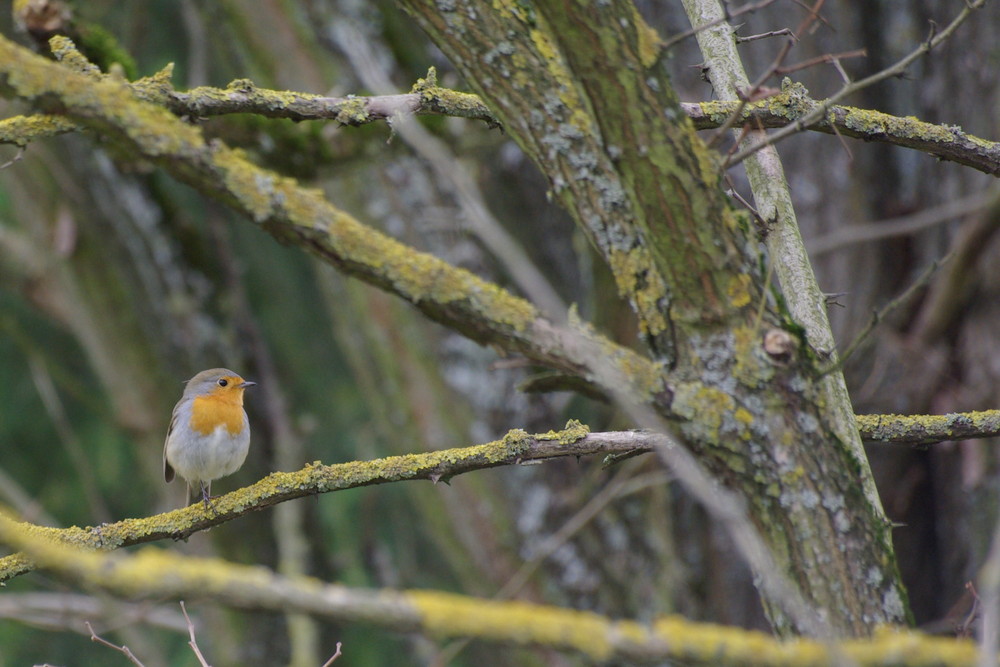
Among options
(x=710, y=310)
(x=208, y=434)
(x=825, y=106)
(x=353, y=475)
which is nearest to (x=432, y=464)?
(x=353, y=475)

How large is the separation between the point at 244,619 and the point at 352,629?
7.46 ft

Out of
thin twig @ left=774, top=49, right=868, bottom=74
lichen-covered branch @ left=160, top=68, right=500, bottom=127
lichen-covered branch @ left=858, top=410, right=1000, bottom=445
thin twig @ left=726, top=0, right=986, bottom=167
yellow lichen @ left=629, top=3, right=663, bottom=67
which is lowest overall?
lichen-covered branch @ left=858, top=410, right=1000, bottom=445

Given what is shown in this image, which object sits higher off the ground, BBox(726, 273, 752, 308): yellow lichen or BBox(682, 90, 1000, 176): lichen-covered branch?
BBox(682, 90, 1000, 176): lichen-covered branch

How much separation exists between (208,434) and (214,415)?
10cm

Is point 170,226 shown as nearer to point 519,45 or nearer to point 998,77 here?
point 519,45

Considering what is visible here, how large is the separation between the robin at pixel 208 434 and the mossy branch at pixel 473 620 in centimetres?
335

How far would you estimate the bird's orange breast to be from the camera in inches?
181

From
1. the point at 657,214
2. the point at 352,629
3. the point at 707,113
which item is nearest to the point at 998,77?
the point at 707,113

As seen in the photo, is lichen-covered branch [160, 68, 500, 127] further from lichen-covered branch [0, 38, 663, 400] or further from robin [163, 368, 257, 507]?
robin [163, 368, 257, 507]

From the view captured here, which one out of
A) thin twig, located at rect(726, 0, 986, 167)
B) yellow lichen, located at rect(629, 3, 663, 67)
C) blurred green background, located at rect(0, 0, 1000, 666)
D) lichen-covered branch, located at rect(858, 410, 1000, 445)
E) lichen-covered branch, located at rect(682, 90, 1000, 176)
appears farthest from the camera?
blurred green background, located at rect(0, 0, 1000, 666)

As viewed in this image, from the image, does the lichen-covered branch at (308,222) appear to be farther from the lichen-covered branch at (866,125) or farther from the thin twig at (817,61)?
the lichen-covered branch at (866,125)

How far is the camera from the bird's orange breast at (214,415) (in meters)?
4.59

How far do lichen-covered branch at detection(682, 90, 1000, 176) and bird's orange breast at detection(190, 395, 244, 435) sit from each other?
2953mm

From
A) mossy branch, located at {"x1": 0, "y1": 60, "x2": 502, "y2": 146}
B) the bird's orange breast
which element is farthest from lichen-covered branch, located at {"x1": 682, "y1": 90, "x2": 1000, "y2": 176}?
the bird's orange breast
